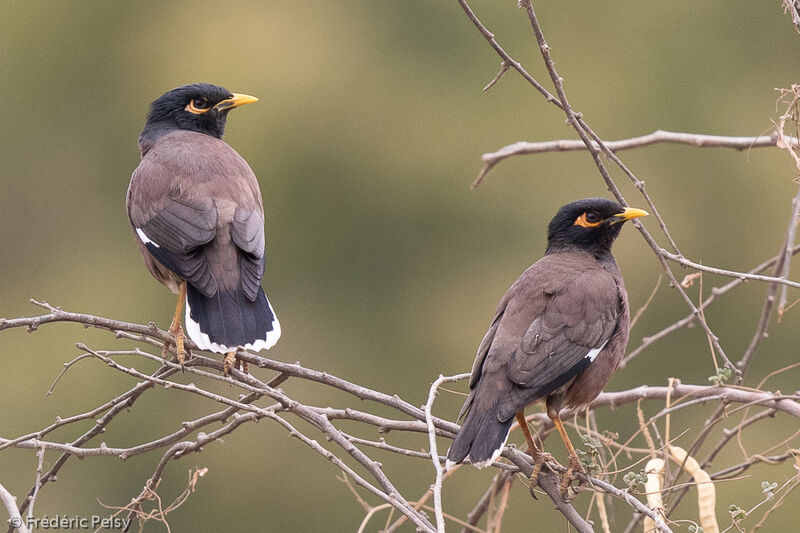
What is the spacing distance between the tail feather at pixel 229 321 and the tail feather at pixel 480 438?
63 centimetres

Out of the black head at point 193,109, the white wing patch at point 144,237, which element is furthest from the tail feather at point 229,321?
the black head at point 193,109

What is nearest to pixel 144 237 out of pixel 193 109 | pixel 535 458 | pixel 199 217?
pixel 199 217

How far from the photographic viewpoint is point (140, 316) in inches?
Result: 454

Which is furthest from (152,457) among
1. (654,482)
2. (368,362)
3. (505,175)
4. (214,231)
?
(654,482)

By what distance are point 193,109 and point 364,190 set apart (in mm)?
8428

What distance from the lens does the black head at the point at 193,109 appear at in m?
4.21

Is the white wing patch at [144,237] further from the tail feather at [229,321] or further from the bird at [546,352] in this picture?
the bird at [546,352]

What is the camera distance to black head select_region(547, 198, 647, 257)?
3658 mm

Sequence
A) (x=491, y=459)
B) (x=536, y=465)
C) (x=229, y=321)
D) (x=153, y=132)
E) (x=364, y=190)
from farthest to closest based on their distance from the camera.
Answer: (x=364, y=190), (x=153, y=132), (x=229, y=321), (x=536, y=465), (x=491, y=459)

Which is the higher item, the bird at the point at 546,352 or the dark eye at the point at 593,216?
the dark eye at the point at 593,216

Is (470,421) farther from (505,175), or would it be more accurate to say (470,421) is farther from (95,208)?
(95,208)

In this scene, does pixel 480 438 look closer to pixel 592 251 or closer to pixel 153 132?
pixel 592 251

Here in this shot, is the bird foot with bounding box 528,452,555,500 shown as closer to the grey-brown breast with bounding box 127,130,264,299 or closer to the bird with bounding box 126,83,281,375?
the bird with bounding box 126,83,281,375

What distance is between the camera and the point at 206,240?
3.45m
